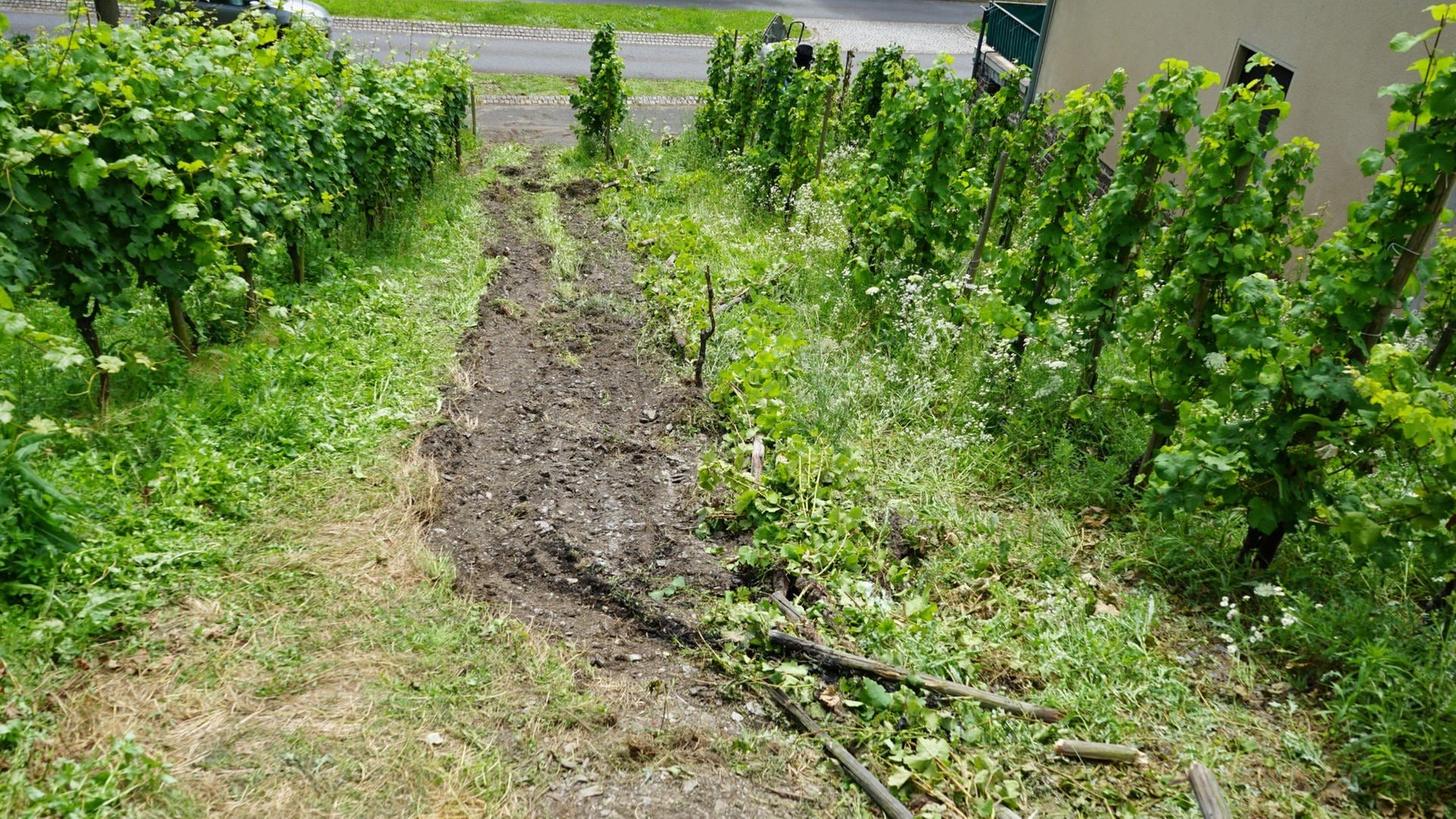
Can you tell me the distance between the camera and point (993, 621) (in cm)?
394

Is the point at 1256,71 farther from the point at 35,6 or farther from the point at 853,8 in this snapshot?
the point at 35,6

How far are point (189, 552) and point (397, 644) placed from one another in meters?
1.12

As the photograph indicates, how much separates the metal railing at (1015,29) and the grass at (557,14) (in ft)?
23.4

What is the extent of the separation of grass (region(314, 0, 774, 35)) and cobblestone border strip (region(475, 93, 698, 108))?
4844 mm

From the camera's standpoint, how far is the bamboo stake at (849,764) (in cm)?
314

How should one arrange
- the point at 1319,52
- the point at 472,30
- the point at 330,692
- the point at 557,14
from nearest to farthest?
the point at 330,692
the point at 1319,52
the point at 472,30
the point at 557,14

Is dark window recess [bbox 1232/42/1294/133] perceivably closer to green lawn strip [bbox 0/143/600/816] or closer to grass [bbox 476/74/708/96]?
green lawn strip [bbox 0/143/600/816]

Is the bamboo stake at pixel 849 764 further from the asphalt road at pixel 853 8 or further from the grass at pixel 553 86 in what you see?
the asphalt road at pixel 853 8

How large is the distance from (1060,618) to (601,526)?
2350 millimetres

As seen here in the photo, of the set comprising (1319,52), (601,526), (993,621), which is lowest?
(601,526)

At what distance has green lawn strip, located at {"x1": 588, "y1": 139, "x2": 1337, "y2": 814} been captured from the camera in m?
3.25

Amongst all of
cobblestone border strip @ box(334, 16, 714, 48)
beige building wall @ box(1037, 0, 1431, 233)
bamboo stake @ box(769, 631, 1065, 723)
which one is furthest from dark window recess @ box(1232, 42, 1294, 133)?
cobblestone border strip @ box(334, 16, 714, 48)

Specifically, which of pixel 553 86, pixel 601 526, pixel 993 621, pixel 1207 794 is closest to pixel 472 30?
pixel 553 86

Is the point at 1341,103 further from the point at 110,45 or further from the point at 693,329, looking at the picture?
the point at 110,45
